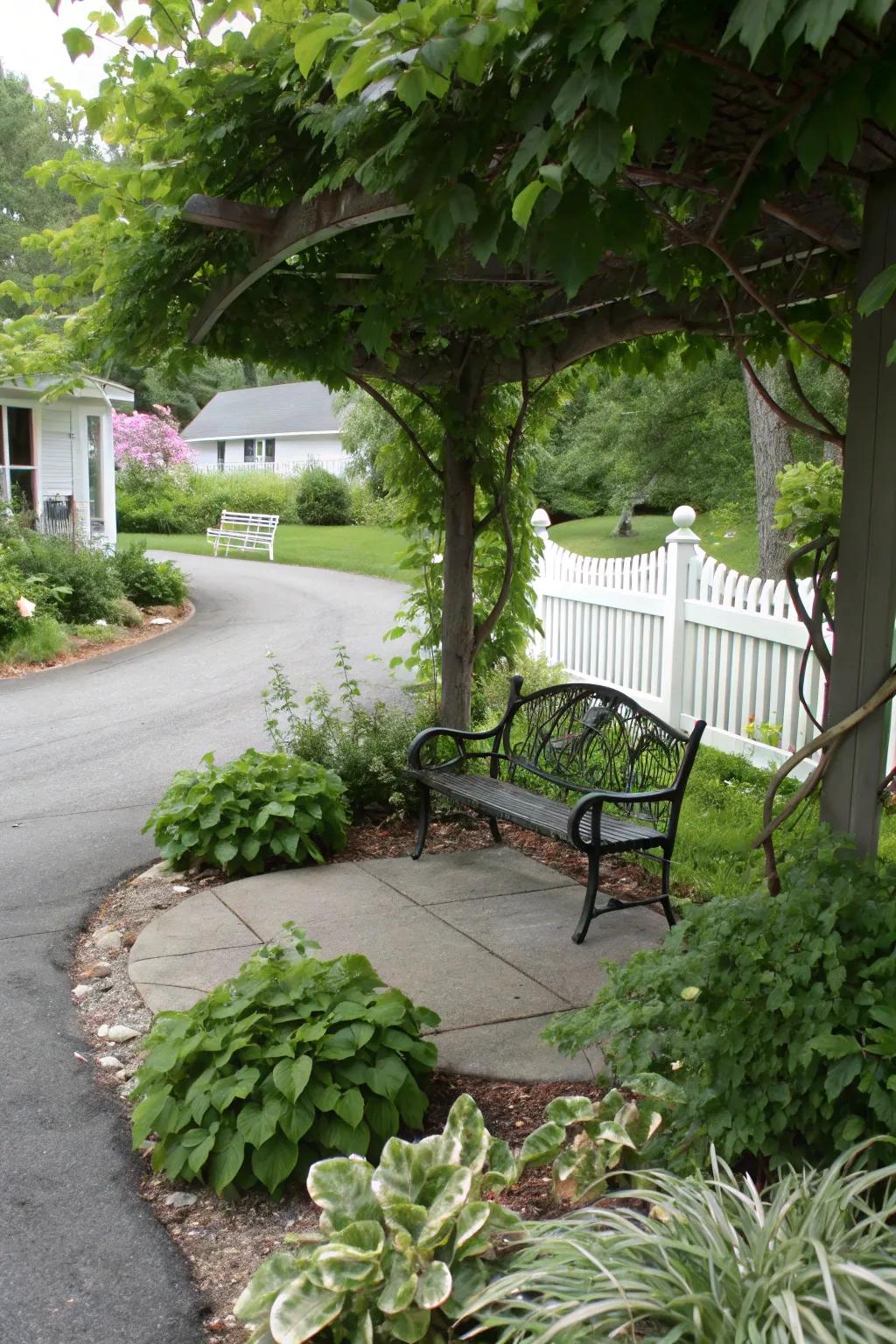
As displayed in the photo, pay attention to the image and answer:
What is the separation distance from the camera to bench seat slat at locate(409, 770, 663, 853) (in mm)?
4902

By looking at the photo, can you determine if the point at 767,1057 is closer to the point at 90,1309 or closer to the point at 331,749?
the point at 90,1309

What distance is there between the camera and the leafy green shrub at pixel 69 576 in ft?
48.3

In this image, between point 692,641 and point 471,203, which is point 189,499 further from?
point 471,203

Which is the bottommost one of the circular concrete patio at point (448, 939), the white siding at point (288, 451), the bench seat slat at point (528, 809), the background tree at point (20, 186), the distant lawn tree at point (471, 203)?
the circular concrete patio at point (448, 939)

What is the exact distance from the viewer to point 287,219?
14.3 ft

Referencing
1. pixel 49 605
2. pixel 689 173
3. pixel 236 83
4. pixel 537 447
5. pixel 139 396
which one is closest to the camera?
pixel 689 173

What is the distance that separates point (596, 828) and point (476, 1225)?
251 cm

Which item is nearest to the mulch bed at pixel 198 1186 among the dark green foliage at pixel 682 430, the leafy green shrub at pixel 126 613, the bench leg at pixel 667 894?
the bench leg at pixel 667 894

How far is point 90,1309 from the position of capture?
8.80 feet

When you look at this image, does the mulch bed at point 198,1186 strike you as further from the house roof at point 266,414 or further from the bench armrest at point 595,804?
the house roof at point 266,414

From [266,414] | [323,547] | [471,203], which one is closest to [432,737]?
[471,203]

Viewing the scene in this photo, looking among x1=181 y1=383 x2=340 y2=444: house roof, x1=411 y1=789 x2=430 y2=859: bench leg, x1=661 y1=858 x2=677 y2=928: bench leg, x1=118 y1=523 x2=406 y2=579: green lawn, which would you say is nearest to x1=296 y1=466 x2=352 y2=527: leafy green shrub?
x1=118 y1=523 x2=406 y2=579: green lawn

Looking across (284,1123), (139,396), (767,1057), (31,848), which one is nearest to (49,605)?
(31,848)

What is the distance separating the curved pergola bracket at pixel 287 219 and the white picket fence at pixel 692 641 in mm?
4133
